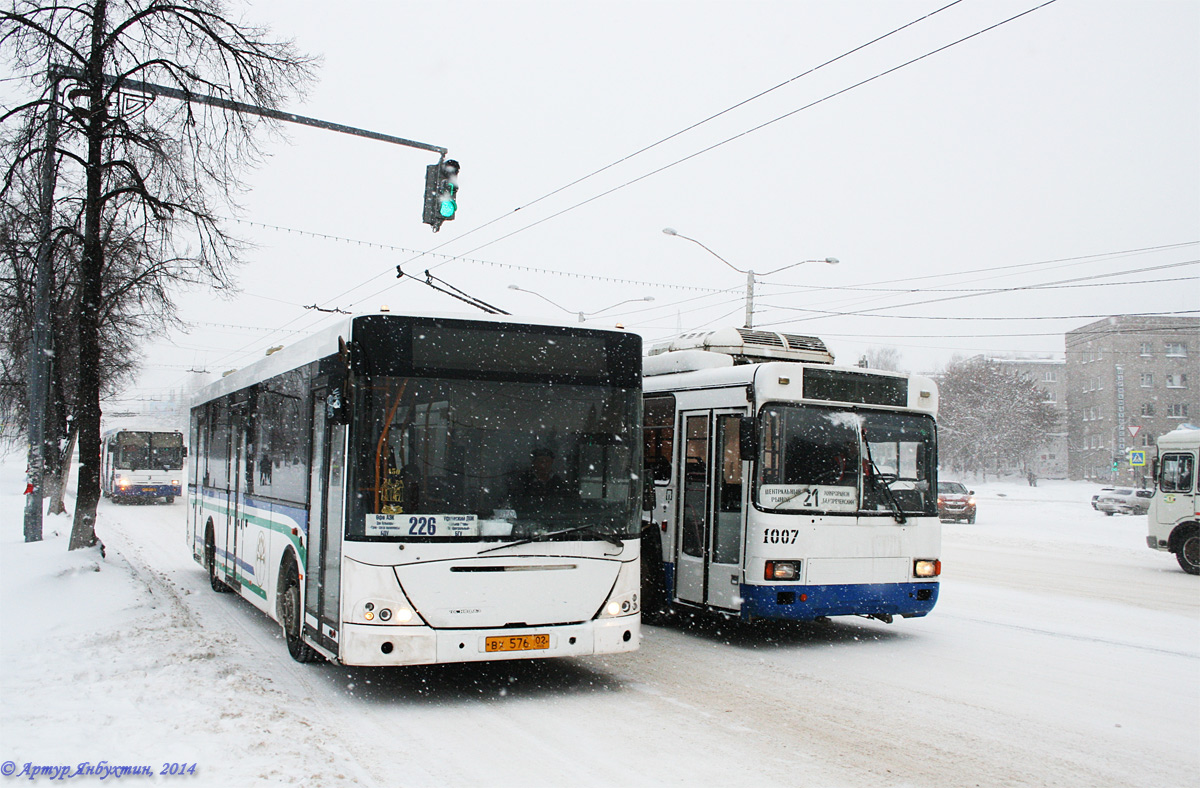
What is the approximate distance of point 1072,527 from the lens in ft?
109

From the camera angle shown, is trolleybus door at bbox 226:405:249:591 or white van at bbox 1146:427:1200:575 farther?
white van at bbox 1146:427:1200:575

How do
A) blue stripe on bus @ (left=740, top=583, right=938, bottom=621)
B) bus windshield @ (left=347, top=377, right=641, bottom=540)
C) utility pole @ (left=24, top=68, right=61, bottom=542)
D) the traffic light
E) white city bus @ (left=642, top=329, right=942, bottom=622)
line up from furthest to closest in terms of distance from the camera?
1. utility pole @ (left=24, top=68, right=61, bottom=542)
2. the traffic light
3. white city bus @ (left=642, top=329, right=942, bottom=622)
4. blue stripe on bus @ (left=740, top=583, right=938, bottom=621)
5. bus windshield @ (left=347, top=377, right=641, bottom=540)

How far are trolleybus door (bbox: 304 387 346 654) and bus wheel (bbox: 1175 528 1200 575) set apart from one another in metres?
17.5

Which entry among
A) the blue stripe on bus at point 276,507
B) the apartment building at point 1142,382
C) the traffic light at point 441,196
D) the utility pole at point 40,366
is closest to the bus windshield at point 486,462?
the blue stripe on bus at point 276,507

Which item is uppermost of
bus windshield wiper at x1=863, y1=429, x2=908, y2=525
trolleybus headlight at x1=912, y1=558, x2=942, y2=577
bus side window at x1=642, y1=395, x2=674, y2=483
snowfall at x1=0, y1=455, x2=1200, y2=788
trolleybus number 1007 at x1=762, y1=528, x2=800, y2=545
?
bus side window at x1=642, y1=395, x2=674, y2=483

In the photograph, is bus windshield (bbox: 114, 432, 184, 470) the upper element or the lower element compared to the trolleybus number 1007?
upper

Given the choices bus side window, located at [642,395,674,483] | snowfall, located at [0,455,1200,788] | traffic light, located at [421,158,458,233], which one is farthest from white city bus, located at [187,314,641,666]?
traffic light, located at [421,158,458,233]

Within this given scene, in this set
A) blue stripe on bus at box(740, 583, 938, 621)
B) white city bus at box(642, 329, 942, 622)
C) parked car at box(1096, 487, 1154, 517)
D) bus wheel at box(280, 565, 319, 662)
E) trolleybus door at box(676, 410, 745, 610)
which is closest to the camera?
bus wheel at box(280, 565, 319, 662)

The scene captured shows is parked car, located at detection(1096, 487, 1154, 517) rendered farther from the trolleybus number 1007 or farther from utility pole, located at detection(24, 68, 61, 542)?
utility pole, located at detection(24, 68, 61, 542)

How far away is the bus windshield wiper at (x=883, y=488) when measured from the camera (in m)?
10.2

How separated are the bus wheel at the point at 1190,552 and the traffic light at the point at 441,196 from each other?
15633mm

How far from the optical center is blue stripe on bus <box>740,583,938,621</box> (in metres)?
9.65

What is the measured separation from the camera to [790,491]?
9.80 meters

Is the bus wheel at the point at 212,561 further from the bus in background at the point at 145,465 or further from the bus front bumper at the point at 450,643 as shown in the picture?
the bus in background at the point at 145,465
